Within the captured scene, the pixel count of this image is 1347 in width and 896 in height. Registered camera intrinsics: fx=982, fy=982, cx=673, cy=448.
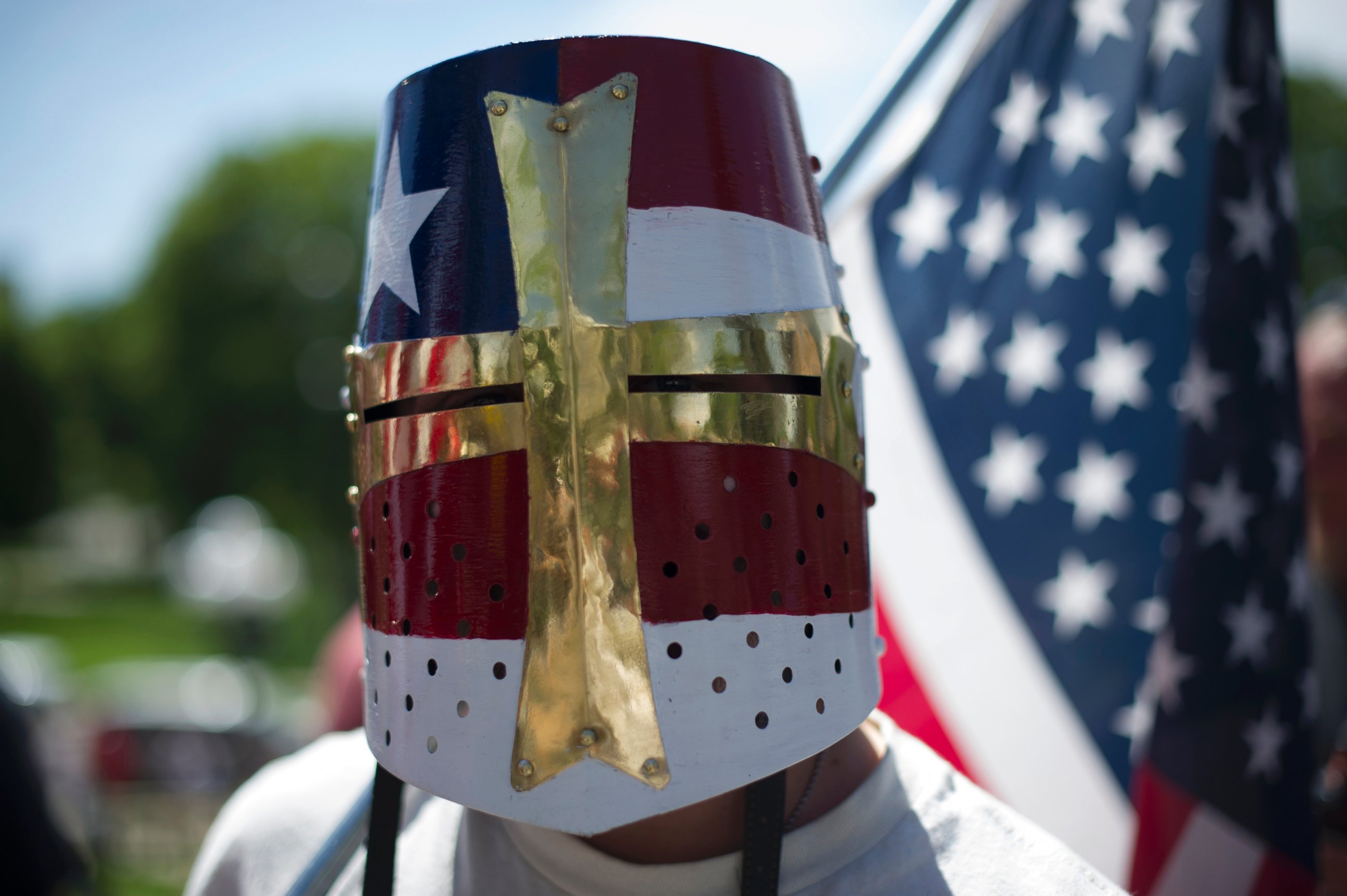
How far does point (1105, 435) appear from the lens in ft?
8.82

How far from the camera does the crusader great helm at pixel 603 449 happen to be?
4.64 feet

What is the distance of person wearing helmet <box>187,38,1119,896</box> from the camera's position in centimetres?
142

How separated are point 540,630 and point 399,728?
308mm

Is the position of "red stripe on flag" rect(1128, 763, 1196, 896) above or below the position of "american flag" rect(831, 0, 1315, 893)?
below

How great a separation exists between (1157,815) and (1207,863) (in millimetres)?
176

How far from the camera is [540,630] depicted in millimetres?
1421

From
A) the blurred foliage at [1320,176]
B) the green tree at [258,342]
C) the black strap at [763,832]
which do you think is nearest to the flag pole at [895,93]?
the black strap at [763,832]

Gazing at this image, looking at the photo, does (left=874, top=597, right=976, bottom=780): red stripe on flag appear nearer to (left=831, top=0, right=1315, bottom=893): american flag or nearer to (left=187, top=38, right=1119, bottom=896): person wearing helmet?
(left=831, top=0, right=1315, bottom=893): american flag

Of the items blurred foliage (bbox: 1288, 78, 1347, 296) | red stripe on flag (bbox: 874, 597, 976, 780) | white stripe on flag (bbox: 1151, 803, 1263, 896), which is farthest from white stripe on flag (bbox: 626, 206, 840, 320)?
blurred foliage (bbox: 1288, 78, 1347, 296)

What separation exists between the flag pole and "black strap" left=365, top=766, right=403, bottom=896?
1704 mm

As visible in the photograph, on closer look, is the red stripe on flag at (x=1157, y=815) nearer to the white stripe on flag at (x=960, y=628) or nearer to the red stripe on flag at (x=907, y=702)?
the white stripe on flag at (x=960, y=628)

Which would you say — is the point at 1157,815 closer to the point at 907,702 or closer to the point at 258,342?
the point at 907,702

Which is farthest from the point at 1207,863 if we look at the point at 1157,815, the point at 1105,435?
the point at 1105,435

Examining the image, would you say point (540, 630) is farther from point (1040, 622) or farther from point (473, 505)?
point (1040, 622)
